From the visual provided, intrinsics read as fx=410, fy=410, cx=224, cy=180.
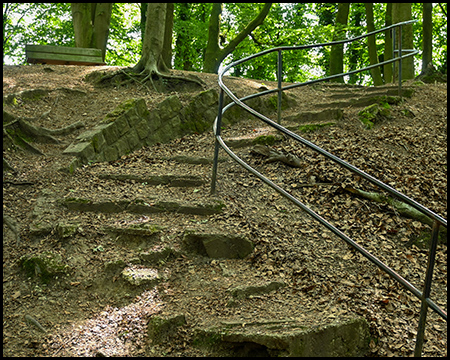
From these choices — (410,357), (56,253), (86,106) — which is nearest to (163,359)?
(56,253)

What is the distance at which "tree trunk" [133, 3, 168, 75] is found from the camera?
7469mm

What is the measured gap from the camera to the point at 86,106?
6645 mm

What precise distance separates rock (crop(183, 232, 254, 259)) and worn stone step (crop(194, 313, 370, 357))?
81 cm

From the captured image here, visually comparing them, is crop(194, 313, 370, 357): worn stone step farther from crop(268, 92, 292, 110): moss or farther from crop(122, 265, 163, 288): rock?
crop(268, 92, 292, 110): moss

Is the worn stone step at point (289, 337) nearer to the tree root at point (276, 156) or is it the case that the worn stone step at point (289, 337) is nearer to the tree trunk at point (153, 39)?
the tree root at point (276, 156)

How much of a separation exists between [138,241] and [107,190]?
3.21 ft

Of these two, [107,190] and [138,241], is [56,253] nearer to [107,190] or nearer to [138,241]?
[138,241]

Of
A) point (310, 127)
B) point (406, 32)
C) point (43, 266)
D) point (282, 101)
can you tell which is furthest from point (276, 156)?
point (406, 32)

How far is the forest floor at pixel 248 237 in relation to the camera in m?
2.81

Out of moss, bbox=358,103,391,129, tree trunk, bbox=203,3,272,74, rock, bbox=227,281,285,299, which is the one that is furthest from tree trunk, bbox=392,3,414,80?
rock, bbox=227,281,285,299

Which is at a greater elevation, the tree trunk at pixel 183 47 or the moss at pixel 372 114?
the tree trunk at pixel 183 47

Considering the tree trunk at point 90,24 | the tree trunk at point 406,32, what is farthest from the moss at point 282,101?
the tree trunk at point 90,24

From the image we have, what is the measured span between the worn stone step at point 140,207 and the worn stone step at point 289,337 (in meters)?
1.36

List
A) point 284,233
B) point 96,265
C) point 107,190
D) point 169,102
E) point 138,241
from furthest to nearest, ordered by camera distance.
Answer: point 169,102 → point 107,190 → point 284,233 → point 138,241 → point 96,265
